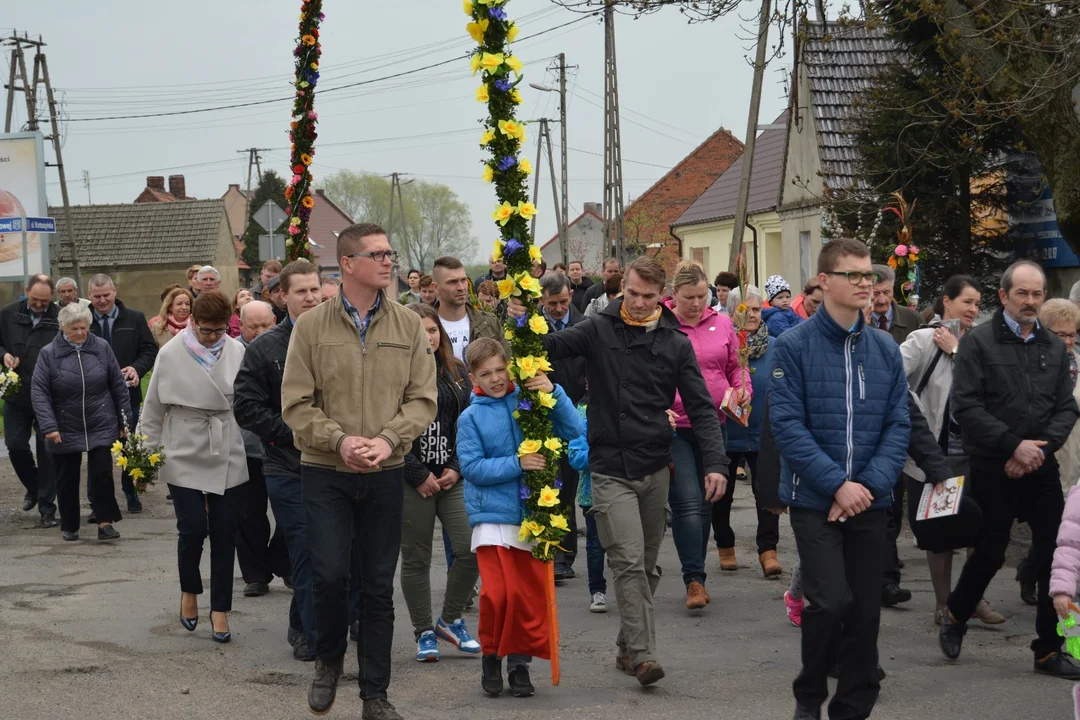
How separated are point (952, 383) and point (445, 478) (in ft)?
9.65

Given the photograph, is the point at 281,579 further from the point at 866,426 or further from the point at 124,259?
the point at 124,259

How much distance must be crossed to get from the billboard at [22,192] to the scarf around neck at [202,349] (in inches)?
1162

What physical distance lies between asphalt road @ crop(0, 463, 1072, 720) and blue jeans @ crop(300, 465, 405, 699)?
17.2 inches

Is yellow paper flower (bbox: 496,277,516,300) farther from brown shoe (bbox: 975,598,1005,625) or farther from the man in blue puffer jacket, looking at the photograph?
brown shoe (bbox: 975,598,1005,625)

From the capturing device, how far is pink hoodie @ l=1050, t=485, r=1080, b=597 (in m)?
5.35

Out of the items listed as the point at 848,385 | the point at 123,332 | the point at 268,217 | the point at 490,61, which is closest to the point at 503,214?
the point at 490,61

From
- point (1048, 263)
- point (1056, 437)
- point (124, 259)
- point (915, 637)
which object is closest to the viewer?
point (1056, 437)

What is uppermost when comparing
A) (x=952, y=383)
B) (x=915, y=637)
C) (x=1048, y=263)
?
(x=1048, y=263)

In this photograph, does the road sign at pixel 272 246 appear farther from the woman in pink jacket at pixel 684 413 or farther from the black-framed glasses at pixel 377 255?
the black-framed glasses at pixel 377 255

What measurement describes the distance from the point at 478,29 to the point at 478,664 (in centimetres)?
346

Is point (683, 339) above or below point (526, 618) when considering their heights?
above

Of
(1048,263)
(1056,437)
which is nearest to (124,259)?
(1048,263)

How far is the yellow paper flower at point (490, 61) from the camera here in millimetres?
6609

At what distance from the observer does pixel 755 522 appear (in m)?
12.3
